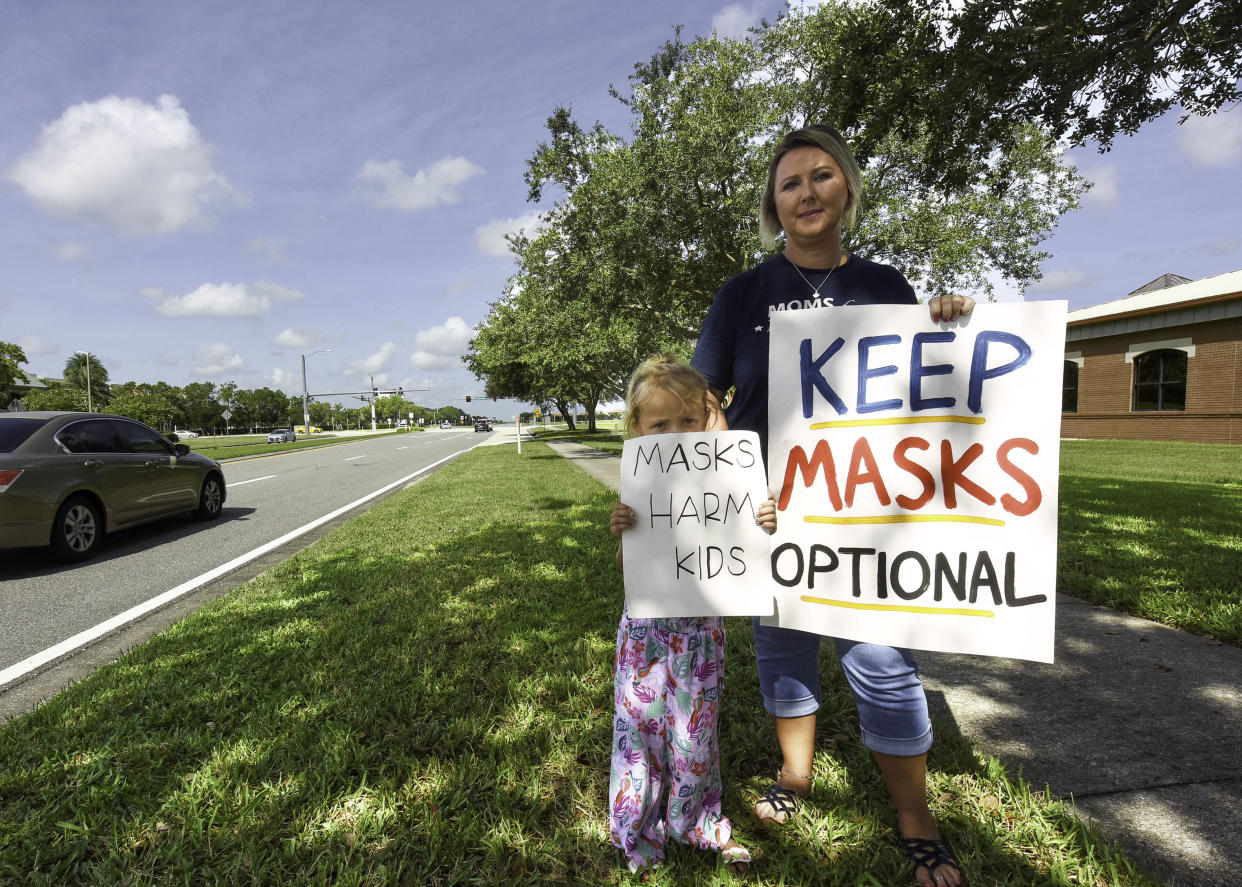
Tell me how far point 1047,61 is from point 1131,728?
6565mm

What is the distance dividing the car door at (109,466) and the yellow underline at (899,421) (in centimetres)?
758

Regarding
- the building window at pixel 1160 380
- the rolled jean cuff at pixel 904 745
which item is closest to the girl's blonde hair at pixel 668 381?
the rolled jean cuff at pixel 904 745

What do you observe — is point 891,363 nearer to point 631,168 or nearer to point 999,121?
point 999,121

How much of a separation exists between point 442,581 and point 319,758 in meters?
2.46

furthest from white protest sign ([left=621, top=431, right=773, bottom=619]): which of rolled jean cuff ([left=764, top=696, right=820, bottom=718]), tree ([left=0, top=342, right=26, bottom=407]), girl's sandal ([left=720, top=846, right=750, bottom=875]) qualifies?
tree ([left=0, top=342, right=26, bottom=407])

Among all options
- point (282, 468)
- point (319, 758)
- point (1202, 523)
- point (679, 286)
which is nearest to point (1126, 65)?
point (1202, 523)

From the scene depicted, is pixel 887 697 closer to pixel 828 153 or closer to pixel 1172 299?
pixel 828 153

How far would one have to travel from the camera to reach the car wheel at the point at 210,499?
845 centimetres

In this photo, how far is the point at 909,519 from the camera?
169cm

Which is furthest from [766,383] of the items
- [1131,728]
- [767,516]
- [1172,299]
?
[1172,299]

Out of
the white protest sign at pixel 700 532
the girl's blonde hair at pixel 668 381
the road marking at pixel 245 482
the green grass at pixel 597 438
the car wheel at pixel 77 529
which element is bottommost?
the green grass at pixel 597 438

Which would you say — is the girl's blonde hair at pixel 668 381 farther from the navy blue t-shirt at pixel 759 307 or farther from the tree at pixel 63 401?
the tree at pixel 63 401

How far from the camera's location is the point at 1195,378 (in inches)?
754

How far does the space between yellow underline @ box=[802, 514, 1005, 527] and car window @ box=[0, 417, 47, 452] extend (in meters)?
7.56
